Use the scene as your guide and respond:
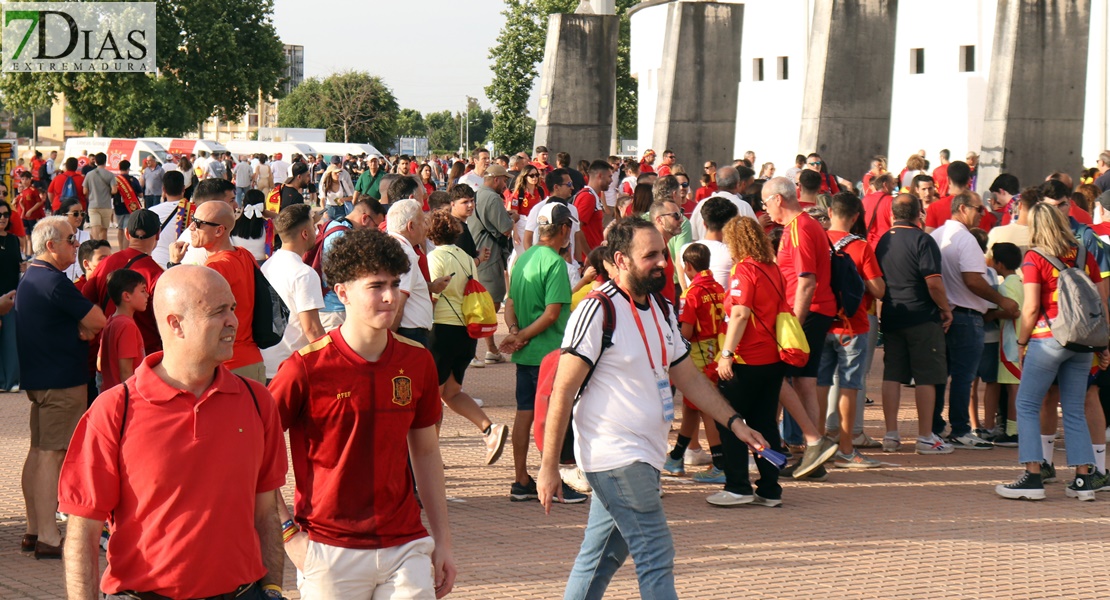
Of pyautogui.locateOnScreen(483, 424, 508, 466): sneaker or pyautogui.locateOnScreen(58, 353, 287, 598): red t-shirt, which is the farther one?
pyautogui.locateOnScreen(483, 424, 508, 466): sneaker

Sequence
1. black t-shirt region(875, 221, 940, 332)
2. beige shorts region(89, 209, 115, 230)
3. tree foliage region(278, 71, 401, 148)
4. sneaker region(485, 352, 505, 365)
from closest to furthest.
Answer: black t-shirt region(875, 221, 940, 332), sneaker region(485, 352, 505, 365), beige shorts region(89, 209, 115, 230), tree foliage region(278, 71, 401, 148)

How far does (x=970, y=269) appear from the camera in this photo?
36.8 ft

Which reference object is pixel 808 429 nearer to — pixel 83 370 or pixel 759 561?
pixel 759 561

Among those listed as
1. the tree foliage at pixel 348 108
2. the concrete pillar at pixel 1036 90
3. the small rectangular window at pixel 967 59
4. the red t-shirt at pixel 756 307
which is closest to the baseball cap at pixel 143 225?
the red t-shirt at pixel 756 307

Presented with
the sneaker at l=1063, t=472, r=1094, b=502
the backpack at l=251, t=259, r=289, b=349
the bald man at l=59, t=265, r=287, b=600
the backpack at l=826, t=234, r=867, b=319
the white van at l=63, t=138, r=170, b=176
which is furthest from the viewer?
the white van at l=63, t=138, r=170, b=176

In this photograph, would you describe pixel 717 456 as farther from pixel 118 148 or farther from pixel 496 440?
pixel 118 148

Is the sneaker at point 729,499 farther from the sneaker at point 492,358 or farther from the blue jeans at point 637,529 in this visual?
the sneaker at point 492,358

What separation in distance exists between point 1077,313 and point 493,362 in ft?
26.1

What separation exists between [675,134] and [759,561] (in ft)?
87.3

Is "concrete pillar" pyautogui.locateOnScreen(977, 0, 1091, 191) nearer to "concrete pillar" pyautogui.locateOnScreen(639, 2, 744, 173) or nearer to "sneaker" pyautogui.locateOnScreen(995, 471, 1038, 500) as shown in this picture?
"concrete pillar" pyautogui.locateOnScreen(639, 2, 744, 173)

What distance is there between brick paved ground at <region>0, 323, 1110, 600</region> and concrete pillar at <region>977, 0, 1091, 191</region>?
1286 cm

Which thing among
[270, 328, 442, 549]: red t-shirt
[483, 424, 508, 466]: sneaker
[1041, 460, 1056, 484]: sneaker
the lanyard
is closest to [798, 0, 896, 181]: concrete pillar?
[1041, 460, 1056, 484]: sneaker

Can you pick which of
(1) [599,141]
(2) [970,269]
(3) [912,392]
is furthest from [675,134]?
(2) [970,269]

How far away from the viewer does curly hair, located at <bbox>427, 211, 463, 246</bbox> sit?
9.65 meters
